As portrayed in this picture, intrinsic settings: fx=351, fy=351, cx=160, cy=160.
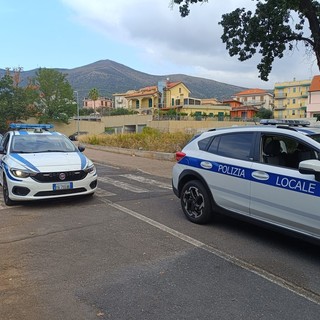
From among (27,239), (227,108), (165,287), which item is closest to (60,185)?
(27,239)

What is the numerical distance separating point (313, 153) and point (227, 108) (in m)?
82.6

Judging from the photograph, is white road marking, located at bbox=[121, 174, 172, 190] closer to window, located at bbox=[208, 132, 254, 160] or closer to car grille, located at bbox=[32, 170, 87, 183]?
car grille, located at bbox=[32, 170, 87, 183]

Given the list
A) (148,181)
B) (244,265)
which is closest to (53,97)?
(148,181)

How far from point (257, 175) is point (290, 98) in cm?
10395

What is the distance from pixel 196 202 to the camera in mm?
5980

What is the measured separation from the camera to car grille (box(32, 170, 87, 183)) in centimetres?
684

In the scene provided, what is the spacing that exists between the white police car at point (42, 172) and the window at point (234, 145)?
2936mm

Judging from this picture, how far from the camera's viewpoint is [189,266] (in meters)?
4.20

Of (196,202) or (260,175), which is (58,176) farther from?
(260,175)

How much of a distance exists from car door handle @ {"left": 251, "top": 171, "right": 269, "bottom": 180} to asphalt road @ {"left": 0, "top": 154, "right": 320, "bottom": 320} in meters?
0.99

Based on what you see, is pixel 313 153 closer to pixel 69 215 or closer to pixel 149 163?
pixel 69 215

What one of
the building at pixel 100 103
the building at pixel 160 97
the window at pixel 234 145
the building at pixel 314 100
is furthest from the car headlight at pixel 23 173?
the building at pixel 100 103

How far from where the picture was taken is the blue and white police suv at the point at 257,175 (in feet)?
13.9

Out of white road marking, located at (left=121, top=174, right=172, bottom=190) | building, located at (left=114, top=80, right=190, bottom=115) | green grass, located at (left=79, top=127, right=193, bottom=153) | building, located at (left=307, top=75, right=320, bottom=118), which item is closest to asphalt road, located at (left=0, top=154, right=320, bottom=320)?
white road marking, located at (left=121, top=174, right=172, bottom=190)
